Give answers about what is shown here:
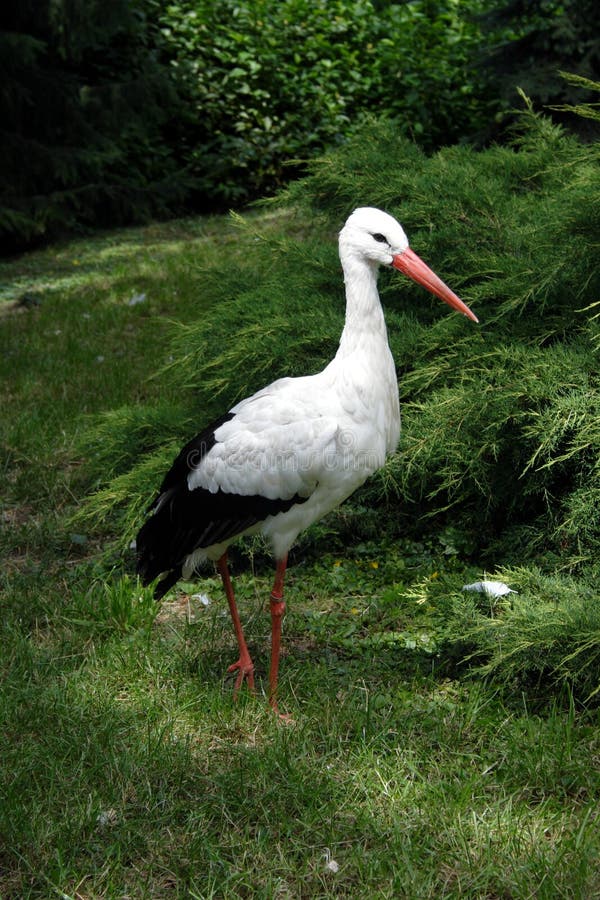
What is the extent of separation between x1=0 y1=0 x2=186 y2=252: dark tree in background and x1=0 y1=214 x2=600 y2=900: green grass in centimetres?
506

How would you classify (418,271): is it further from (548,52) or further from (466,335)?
(548,52)

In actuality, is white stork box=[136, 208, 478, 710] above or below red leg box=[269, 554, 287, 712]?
above

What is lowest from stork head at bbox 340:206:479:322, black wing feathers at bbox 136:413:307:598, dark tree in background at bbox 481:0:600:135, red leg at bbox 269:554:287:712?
red leg at bbox 269:554:287:712

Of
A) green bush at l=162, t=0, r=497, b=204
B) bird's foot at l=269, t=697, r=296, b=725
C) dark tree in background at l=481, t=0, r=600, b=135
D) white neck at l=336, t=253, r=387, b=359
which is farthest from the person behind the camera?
green bush at l=162, t=0, r=497, b=204

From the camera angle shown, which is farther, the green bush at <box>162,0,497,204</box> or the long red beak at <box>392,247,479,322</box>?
the green bush at <box>162,0,497,204</box>

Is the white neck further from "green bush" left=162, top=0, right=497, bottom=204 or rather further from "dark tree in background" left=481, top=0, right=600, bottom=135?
"green bush" left=162, top=0, right=497, bottom=204

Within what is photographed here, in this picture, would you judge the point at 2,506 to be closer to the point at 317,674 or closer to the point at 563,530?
the point at 317,674

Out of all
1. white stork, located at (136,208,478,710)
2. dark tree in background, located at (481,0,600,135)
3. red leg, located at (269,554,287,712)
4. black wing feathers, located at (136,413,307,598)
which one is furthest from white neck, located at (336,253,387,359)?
dark tree in background, located at (481,0,600,135)

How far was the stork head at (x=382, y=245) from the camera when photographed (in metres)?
3.29

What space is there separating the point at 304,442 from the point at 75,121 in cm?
701

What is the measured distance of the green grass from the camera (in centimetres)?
258

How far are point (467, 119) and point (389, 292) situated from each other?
593cm

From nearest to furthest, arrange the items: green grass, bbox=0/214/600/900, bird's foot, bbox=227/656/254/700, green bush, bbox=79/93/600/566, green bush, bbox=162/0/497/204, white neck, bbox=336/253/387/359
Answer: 1. green grass, bbox=0/214/600/900
2. white neck, bbox=336/253/387/359
3. bird's foot, bbox=227/656/254/700
4. green bush, bbox=79/93/600/566
5. green bush, bbox=162/0/497/204

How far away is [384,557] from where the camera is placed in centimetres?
428
